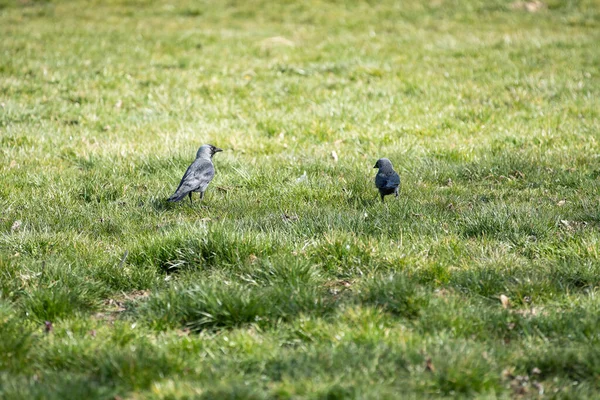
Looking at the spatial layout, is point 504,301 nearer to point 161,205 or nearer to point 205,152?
point 161,205

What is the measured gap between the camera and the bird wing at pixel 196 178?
6242 millimetres

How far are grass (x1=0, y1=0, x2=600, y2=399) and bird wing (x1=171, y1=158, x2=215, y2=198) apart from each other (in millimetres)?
240

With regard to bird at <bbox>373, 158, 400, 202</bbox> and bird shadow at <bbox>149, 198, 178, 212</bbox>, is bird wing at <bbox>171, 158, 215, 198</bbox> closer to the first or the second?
bird shadow at <bbox>149, 198, 178, 212</bbox>

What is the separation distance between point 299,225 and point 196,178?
1.47 meters

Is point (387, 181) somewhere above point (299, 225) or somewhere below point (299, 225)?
above

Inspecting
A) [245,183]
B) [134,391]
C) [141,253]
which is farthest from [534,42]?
[134,391]

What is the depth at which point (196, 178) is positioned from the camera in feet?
21.1

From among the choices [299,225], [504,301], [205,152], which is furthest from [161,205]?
[504,301]

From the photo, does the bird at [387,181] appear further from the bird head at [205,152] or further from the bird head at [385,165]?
the bird head at [205,152]

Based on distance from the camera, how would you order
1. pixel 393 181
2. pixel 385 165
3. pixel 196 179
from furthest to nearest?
pixel 385 165, pixel 196 179, pixel 393 181

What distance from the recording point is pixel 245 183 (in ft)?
24.0

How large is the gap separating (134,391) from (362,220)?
115 inches

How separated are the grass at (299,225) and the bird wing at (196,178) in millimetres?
240

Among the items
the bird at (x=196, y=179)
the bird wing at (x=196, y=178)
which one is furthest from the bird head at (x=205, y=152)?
the bird wing at (x=196, y=178)
